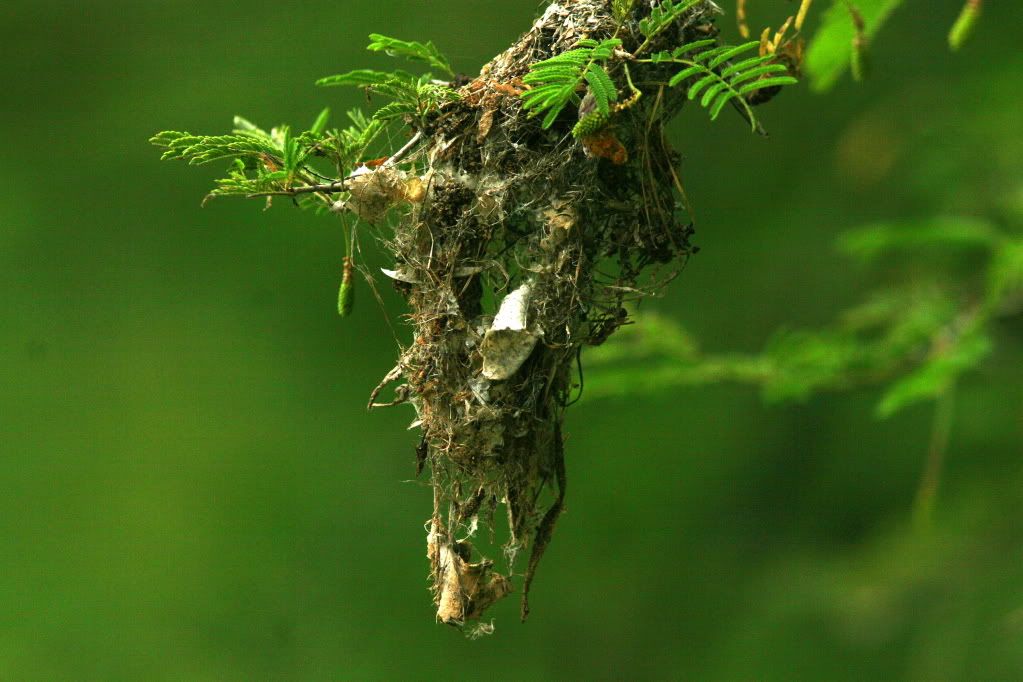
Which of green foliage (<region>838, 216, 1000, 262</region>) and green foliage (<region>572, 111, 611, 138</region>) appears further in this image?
green foliage (<region>838, 216, 1000, 262</region>)

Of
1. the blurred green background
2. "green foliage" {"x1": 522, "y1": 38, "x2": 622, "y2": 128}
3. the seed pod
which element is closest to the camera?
"green foliage" {"x1": 522, "y1": 38, "x2": 622, "y2": 128}

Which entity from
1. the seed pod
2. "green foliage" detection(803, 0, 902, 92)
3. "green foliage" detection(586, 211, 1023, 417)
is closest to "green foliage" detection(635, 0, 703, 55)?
"green foliage" detection(803, 0, 902, 92)

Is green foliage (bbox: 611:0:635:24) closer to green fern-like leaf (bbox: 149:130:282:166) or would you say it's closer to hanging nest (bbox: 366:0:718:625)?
hanging nest (bbox: 366:0:718:625)

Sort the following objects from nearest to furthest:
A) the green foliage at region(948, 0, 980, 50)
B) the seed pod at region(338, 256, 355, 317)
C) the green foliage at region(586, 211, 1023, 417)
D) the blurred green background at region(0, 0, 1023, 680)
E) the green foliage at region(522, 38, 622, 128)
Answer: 1. the green foliage at region(948, 0, 980, 50)
2. the green foliage at region(522, 38, 622, 128)
3. the seed pod at region(338, 256, 355, 317)
4. the green foliage at region(586, 211, 1023, 417)
5. the blurred green background at region(0, 0, 1023, 680)

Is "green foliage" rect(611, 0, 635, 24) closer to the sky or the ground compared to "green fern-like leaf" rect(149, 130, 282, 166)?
closer to the sky

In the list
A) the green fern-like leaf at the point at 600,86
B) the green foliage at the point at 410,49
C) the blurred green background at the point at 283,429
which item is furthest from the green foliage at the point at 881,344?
the blurred green background at the point at 283,429

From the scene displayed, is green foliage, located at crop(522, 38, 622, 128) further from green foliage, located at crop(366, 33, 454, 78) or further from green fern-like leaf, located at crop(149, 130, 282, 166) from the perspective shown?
green fern-like leaf, located at crop(149, 130, 282, 166)
